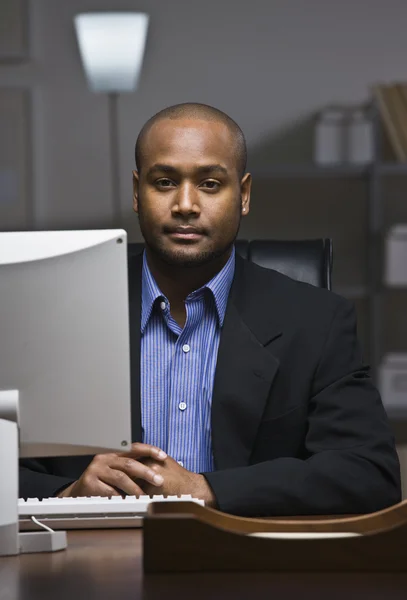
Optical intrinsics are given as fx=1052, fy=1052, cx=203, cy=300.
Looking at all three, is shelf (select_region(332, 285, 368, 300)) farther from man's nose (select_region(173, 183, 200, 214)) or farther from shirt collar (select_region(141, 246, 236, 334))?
man's nose (select_region(173, 183, 200, 214))

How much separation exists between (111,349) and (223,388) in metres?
0.48

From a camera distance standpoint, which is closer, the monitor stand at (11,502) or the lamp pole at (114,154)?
the monitor stand at (11,502)

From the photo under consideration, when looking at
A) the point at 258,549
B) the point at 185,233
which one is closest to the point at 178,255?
the point at 185,233

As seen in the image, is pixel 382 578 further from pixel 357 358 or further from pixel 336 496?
pixel 357 358

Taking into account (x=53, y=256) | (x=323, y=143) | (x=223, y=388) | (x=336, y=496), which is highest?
(x=323, y=143)

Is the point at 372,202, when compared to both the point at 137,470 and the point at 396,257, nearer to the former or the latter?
the point at 396,257

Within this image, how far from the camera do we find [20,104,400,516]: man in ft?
5.69

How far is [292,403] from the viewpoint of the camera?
1.78 metres

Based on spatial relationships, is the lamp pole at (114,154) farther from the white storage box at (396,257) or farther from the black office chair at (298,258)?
the black office chair at (298,258)

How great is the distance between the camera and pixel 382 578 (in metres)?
1.03

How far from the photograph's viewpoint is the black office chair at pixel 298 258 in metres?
1.98

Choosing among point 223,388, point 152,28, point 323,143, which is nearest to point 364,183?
point 323,143

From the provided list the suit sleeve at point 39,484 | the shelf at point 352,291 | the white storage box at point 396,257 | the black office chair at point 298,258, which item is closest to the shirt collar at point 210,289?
the black office chair at point 298,258

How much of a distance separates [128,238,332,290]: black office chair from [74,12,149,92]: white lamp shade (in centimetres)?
211
